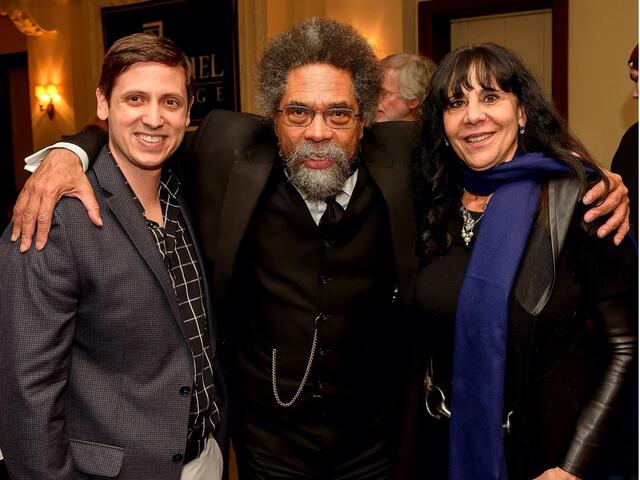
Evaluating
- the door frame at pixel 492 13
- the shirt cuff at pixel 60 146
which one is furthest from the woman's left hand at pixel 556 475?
the door frame at pixel 492 13

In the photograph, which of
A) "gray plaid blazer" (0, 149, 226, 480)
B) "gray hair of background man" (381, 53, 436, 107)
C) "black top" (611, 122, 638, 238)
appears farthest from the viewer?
"gray hair of background man" (381, 53, 436, 107)

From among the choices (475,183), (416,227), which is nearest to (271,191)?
(416,227)

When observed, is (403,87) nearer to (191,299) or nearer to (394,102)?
(394,102)

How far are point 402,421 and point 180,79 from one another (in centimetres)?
112

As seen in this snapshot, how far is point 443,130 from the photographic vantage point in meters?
1.96

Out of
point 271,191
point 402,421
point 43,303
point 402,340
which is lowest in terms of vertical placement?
point 402,421

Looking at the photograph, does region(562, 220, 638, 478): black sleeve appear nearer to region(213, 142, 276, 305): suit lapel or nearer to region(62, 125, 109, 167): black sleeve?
region(213, 142, 276, 305): suit lapel

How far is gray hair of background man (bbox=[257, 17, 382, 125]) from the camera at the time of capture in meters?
2.00

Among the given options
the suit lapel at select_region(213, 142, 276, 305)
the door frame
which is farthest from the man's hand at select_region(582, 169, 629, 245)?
the door frame

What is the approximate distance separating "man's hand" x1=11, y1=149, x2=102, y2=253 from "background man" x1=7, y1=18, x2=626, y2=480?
456 millimetres

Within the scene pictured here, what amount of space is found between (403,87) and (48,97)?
585 centimetres

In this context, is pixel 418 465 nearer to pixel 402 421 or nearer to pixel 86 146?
pixel 402 421

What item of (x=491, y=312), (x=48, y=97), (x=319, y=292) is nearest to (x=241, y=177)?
(x=319, y=292)

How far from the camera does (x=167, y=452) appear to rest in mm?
1631
